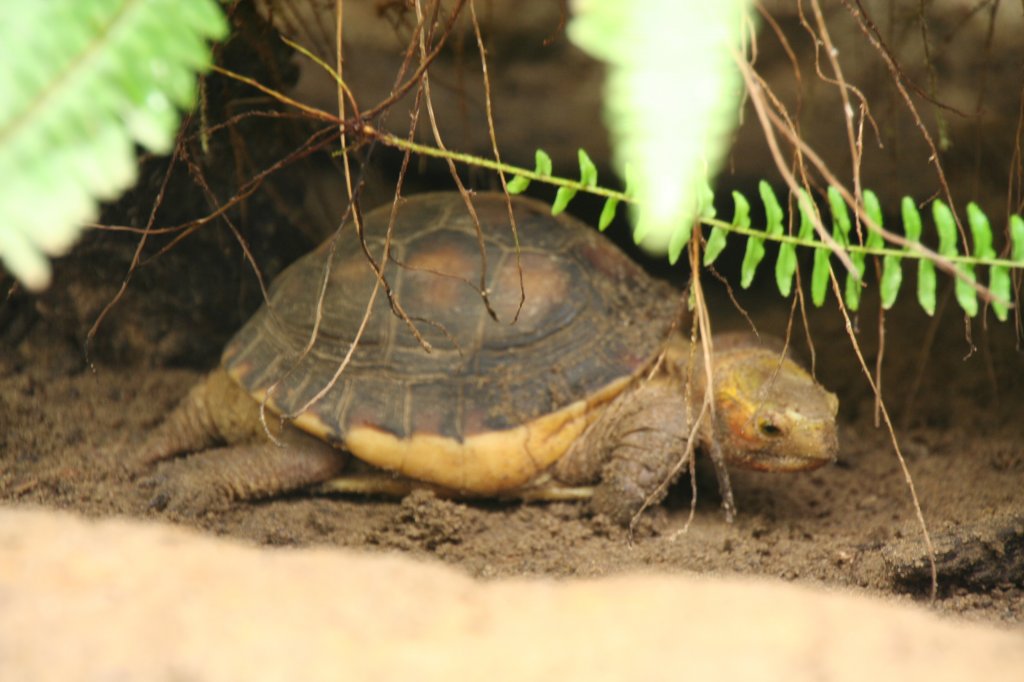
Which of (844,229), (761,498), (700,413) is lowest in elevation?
(761,498)

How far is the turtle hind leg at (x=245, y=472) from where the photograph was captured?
364 centimetres

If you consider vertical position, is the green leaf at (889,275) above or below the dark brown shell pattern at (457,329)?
above

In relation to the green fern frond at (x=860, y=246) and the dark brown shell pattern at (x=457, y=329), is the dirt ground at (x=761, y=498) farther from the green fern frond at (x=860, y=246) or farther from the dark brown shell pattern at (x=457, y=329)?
the green fern frond at (x=860, y=246)

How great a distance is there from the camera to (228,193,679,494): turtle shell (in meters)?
3.67

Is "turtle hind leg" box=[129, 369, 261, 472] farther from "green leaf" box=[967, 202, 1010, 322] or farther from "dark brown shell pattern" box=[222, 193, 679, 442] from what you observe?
"green leaf" box=[967, 202, 1010, 322]

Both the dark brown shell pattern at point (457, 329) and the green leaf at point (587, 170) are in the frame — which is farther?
the dark brown shell pattern at point (457, 329)

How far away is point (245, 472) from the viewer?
3775mm

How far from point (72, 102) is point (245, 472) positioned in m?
2.47

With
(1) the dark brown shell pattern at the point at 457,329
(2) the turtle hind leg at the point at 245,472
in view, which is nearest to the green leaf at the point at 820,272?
(1) the dark brown shell pattern at the point at 457,329

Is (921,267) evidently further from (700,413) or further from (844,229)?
(700,413)

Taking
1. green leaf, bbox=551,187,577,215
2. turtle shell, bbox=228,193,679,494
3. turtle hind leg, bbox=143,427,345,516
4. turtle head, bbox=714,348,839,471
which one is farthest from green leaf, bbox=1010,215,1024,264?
turtle hind leg, bbox=143,427,345,516

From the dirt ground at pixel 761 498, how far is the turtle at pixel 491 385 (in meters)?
0.17

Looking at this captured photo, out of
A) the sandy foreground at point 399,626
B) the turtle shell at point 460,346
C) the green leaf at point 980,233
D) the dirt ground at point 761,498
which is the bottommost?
the dirt ground at point 761,498

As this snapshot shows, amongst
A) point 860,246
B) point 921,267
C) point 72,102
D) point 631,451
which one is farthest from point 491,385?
point 72,102
